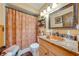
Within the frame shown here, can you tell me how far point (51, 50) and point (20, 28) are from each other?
0.52 meters

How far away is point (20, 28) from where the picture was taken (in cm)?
149

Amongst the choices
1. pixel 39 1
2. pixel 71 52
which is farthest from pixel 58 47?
pixel 39 1

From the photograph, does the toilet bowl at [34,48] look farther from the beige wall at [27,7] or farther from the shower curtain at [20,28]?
the beige wall at [27,7]

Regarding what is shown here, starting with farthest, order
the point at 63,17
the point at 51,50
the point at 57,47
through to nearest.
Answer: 1. the point at 63,17
2. the point at 51,50
3. the point at 57,47

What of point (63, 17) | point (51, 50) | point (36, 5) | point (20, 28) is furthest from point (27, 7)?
point (51, 50)

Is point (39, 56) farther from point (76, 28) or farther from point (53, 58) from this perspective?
point (76, 28)

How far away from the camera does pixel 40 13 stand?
1528 mm

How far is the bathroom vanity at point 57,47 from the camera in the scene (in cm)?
103

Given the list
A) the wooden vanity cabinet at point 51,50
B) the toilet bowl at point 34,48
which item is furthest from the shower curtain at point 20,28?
the wooden vanity cabinet at point 51,50

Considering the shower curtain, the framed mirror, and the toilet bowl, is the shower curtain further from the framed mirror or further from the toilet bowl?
the framed mirror

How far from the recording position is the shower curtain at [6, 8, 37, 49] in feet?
4.68

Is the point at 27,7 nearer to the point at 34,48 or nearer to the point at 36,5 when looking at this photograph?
the point at 36,5

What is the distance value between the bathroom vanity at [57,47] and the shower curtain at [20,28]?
0.58 feet

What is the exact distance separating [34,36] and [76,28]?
1.87 feet
